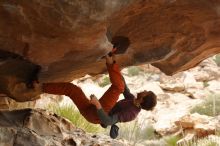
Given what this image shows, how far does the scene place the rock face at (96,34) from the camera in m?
4.82

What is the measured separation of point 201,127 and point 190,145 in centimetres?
157

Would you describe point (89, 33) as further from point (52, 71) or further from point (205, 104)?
point (205, 104)

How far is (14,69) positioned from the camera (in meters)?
6.72

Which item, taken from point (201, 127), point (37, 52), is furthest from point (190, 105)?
point (37, 52)

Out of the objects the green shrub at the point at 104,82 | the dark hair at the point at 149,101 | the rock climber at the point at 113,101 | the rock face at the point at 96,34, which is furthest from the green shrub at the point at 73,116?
the green shrub at the point at 104,82

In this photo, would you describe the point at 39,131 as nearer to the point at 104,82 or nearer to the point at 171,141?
the point at 171,141

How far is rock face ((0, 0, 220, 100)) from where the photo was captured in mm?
4816

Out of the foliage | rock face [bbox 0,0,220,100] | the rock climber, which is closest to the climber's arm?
the rock climber

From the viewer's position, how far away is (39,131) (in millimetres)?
7090

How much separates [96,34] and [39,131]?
2518 millimetres

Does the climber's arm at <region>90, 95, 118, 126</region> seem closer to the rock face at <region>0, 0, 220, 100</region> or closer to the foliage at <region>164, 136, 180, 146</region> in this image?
the rock face at <region>0, 0, 220, 100</region>

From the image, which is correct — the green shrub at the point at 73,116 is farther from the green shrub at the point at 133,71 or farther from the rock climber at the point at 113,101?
the green shrub at the point at 133,71

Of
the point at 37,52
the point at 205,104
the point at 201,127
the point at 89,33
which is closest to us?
the point at 89,33

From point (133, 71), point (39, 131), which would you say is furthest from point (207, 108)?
point (39, 131)
